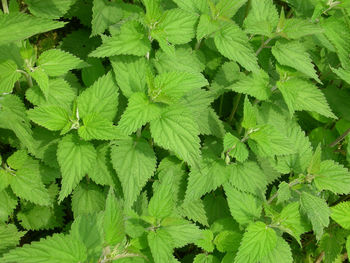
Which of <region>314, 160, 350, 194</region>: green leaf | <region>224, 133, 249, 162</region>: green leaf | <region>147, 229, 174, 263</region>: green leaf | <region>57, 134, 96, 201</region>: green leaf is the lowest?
<region>314, 160, 350, 194</region>: green leaf

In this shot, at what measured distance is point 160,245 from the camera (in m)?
2.27

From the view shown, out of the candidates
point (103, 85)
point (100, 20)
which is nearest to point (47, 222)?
point (103, 85)

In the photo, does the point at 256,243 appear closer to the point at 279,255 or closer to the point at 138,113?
the point at 279,255

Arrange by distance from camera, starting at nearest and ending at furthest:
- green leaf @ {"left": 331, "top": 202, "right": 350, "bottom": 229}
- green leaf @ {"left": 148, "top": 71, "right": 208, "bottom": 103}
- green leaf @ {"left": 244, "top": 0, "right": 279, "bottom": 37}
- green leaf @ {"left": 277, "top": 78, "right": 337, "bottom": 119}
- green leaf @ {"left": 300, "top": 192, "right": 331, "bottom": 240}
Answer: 1. green leaf @ {"left": 148, "top": 71, "right": 208, "bottom": 103}
2. green leaf @ {"left": 300, "top": 192, "right": 331, "bottom": 240}
3. green leaf @ {"left": 277, "top": 78, "right": 337, "bottom": 119}
4. green leaf @ {"left": 244, "top": 0, "right": 279, "bottom": 37}
5. green leaf @ {"left": 331, "top": 202, "right": 350, "bottom": 229}

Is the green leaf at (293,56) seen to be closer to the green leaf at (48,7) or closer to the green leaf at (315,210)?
the green leaf at (315,210)

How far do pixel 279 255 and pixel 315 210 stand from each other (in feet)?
1.53

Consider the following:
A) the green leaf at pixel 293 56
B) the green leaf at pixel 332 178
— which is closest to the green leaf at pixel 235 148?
the green leaf at pixel 332 178

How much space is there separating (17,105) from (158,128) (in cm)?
101

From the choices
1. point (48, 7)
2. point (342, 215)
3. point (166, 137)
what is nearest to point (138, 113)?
point (166, 137)

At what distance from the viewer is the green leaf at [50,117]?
2.25 m

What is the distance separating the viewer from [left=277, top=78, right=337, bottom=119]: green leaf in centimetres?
274

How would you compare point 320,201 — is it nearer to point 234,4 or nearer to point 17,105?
point 234,4

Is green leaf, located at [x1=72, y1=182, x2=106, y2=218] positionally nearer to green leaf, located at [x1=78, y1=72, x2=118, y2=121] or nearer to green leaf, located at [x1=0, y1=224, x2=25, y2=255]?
green leaf, located at [x1=0, y1=224, x2=25, y2=255]

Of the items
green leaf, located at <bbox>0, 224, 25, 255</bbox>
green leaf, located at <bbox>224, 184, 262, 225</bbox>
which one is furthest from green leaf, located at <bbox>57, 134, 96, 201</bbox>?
green leaf, located at <bbox>224, 184, 262, 225</bbox>
